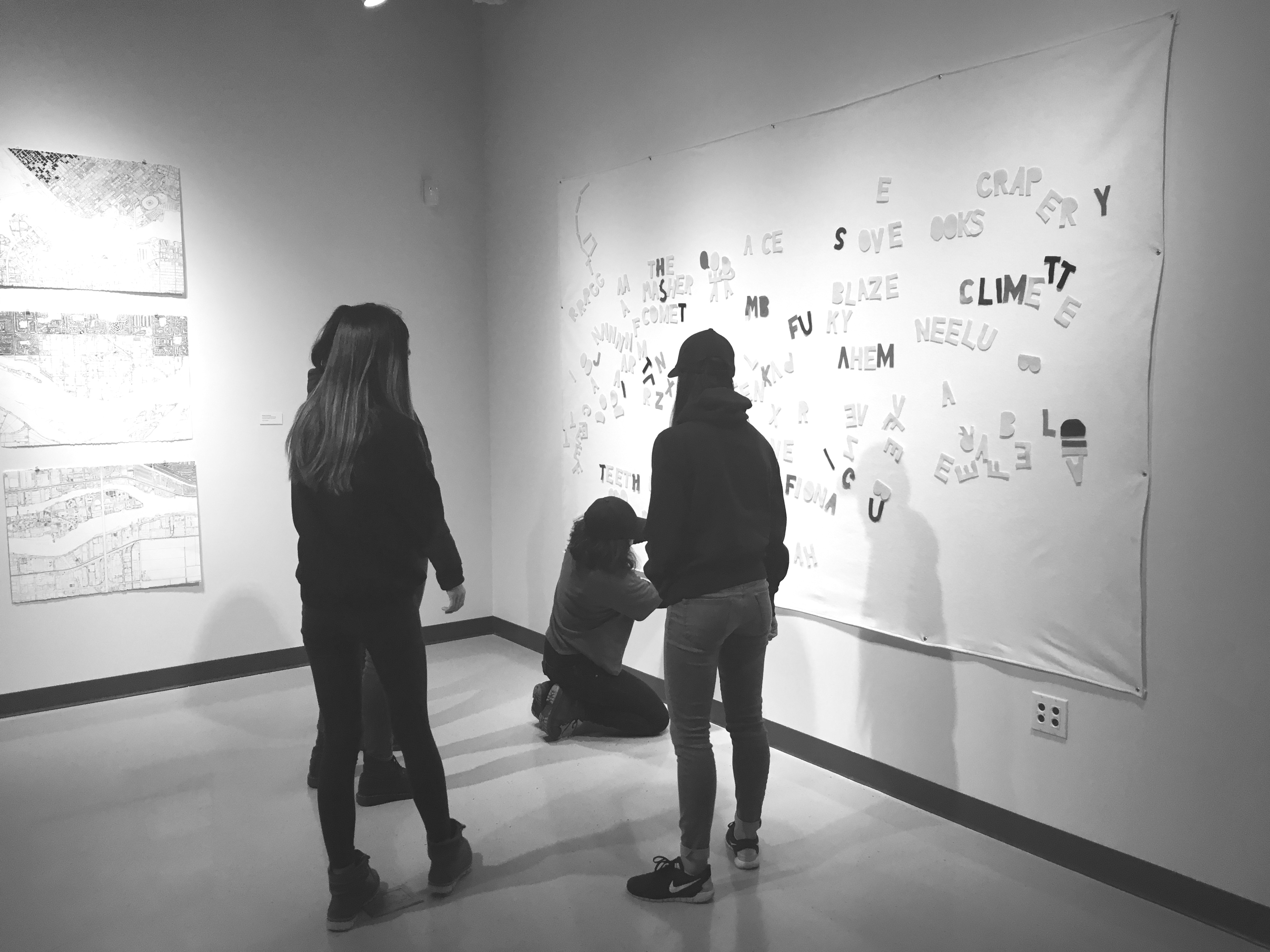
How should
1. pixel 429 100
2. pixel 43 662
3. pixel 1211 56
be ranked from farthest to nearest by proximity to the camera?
1. pixel 429 100
2. pixel 43 662
3. pixel 1211 56

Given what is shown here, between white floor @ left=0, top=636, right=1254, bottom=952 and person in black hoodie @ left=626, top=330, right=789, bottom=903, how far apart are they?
0.22 m

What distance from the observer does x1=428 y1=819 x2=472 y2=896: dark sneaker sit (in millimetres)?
2287

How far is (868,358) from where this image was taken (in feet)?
9.37

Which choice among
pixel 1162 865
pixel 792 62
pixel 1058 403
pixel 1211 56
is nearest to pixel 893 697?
pixel 1162 865

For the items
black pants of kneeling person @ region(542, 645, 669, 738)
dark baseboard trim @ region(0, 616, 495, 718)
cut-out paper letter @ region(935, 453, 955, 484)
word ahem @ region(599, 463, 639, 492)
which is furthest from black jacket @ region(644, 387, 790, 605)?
dark baseboard trim @ region(0, 616, 495, 718)

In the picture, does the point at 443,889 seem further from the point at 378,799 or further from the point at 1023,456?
the point at 1023,456

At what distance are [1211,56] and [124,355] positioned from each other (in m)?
3.94

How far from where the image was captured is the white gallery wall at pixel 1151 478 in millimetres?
2074

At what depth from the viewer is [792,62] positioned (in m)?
3.05

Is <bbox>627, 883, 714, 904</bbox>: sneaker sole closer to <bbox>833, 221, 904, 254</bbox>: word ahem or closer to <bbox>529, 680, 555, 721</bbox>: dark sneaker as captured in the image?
<bbox>529, 680, 555, 721</bbox>: dark sneaker

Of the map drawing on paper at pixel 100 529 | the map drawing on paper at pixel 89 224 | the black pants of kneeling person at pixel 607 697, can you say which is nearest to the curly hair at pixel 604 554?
the black pants of kneeling person at pixel 607 697

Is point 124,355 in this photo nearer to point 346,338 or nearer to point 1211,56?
point 346,338

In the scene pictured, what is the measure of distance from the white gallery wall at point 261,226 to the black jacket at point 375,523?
2.30 metres

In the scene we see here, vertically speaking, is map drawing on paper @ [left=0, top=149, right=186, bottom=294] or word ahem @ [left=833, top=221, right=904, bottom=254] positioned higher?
map drawing on paper @ [left=0, top=149, right=186, bottom=294]
